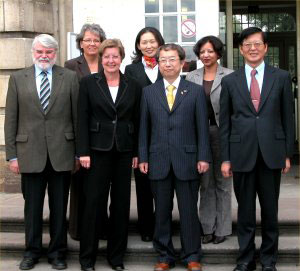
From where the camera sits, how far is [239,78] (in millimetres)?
5445

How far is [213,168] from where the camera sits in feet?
19.4

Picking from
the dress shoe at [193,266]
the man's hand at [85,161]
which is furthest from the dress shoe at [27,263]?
the dress shoe at [193,266]

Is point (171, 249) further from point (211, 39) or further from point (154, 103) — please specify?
point (211, 39)

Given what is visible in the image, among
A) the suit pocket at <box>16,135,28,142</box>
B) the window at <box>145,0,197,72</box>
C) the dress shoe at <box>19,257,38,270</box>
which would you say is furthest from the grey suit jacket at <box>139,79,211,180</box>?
the window at <box>145,0,197,72</box>

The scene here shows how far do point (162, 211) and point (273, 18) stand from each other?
7.53 metres

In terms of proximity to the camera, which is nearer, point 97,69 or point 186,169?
point 186,169

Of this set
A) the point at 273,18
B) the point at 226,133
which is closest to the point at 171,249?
the point at 226,133

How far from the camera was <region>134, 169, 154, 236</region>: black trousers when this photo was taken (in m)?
6.03

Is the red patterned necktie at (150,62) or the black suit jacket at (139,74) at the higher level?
the red patterned necktie at (150,62)

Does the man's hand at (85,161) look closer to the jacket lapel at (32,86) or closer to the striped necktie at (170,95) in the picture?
the jacket lapel at (32,86)

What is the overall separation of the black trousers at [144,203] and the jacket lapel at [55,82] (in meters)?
0.99

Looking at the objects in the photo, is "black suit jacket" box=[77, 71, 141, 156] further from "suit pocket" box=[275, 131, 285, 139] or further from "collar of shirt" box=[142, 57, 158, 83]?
"suit pocket" box=[275, 131, 285, 139]

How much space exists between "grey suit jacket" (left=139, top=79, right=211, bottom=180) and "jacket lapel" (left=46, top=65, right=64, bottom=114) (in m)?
0.77

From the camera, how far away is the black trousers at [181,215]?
219 inches
